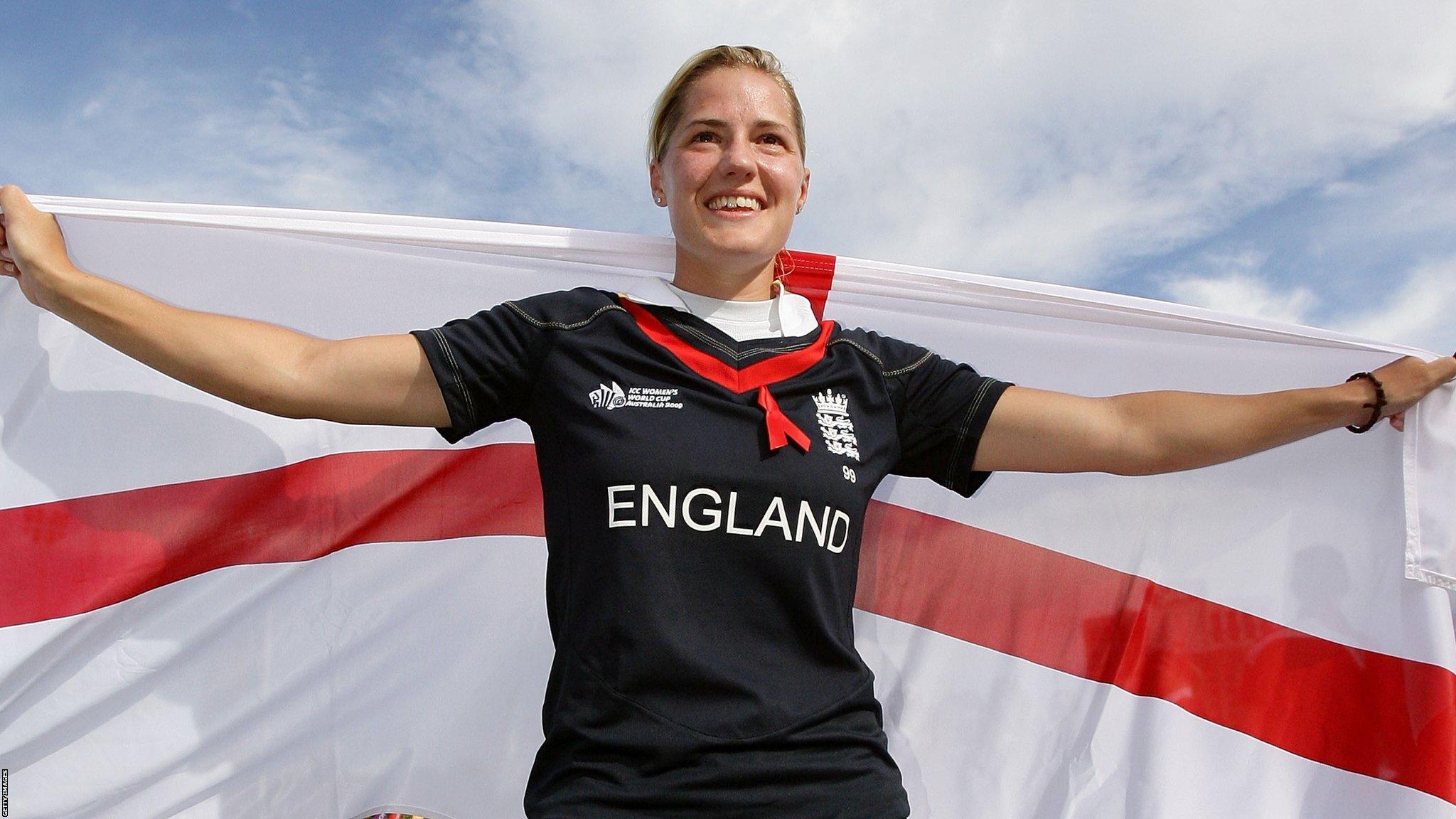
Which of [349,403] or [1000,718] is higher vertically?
[349,403]

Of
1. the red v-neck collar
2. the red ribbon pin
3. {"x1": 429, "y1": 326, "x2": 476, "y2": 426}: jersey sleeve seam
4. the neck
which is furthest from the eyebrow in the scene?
{"x1": 429, "y1": 326, "x2": 476, "y2": 426}: jersey sleeve seam

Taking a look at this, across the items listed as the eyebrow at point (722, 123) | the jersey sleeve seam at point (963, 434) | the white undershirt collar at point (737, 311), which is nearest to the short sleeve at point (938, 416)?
the jersey sleeve seam at point (963, 434)

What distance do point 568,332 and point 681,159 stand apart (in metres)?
0.57

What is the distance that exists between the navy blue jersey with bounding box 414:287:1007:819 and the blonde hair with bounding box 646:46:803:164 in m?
0.57

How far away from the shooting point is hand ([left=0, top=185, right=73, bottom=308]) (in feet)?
7.06

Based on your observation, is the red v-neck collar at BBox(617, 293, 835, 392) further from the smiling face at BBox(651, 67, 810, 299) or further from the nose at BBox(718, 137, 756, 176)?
the nose at BBox(718, 137, 756, 176)

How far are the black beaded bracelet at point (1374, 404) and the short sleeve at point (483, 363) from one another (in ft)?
7.53

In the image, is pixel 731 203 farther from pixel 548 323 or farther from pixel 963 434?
pixel 963 434

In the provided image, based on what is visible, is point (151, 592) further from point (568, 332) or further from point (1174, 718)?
point (1174, 718)

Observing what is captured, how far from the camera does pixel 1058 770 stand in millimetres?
3137

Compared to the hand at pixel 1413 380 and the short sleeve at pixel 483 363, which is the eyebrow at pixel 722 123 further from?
the hand at pixel 1413 380

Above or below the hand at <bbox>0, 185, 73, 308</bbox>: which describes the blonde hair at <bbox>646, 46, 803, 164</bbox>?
above

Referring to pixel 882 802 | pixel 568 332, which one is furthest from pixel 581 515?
pixel 882 802

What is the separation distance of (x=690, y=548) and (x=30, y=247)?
5.40ft
